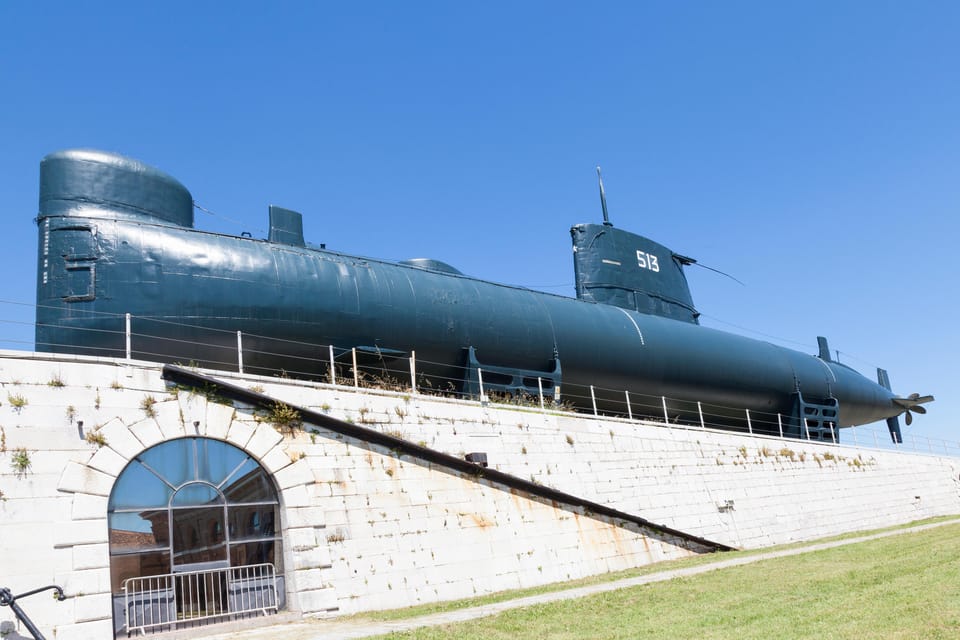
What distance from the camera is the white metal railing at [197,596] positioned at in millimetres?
11805

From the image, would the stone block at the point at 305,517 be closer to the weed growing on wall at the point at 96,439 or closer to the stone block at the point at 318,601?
the stone block at the point at 318,601

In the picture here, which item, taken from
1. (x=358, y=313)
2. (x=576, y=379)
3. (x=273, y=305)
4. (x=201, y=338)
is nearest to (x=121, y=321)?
(x=201, y=338)

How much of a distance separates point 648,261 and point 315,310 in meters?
15.1

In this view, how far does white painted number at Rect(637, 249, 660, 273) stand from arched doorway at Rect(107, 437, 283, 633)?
1833 centimetres

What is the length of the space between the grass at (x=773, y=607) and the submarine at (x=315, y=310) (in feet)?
20.6

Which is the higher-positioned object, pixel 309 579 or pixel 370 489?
pixel 370 489

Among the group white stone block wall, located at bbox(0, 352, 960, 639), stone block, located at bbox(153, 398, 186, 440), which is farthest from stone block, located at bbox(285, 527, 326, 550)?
stone block, located at bbox(153, 398, 186, 440)

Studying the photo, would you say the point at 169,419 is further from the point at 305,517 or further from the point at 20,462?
the point at 305,517

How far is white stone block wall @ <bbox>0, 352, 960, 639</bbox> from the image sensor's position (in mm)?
11492

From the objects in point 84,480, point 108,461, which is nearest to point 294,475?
point 108,461

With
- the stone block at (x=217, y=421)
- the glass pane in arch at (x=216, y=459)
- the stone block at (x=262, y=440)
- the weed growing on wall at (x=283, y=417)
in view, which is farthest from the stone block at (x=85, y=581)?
the weed growing on wall at (x=283, y=417)

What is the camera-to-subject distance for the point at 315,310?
17.6 metres

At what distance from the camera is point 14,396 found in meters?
11.8

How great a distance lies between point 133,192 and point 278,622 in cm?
901
